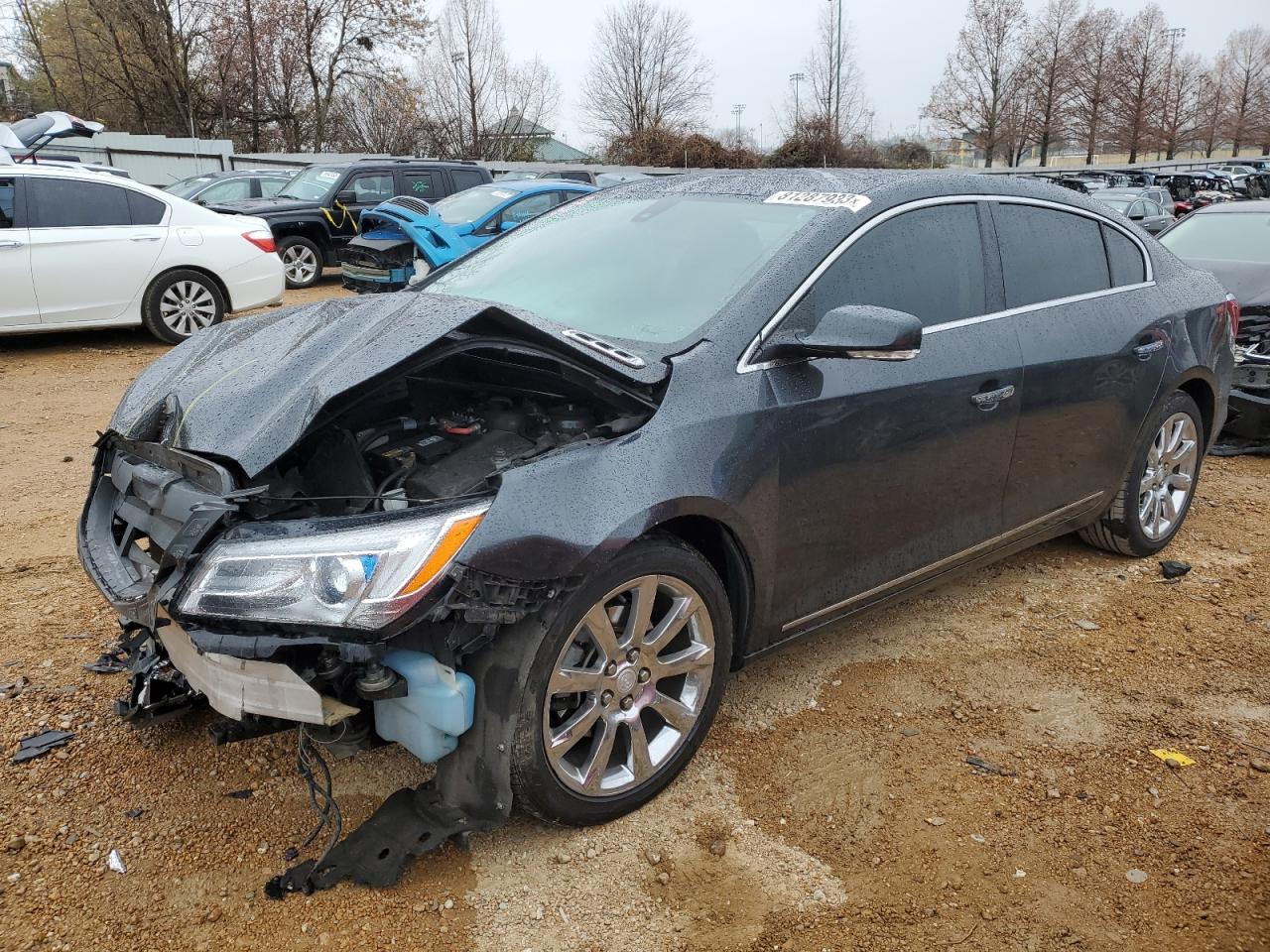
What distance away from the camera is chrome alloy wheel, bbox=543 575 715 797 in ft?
8.25

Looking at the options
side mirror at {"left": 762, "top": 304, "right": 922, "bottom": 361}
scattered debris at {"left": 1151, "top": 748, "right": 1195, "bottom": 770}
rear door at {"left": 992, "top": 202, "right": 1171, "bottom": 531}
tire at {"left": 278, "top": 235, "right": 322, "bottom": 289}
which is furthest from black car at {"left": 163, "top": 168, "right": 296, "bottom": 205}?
scattered debris at {"left": 1151, "top": 748, "right": 1195, "bottom": 770}

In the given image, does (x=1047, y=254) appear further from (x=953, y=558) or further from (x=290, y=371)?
(x=290, y=371)

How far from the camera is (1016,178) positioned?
387cm

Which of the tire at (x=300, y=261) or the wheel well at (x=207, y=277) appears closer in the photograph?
the wheel well at (x=207, y=277)

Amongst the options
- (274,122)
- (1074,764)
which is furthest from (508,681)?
(274,122)

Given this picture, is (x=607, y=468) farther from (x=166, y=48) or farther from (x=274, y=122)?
(x=274, y=122)

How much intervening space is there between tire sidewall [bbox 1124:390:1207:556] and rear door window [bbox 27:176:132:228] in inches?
339

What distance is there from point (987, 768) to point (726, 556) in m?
1.09

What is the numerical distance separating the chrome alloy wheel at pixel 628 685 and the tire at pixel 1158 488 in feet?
8.53

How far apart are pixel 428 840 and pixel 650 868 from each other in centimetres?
58

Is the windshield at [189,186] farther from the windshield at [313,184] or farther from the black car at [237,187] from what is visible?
the windshield at [313,184]

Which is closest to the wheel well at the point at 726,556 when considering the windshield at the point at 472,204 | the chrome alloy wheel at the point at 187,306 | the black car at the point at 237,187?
the chrome alloy wheel at the point at 187,306

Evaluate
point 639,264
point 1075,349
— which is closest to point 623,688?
point 639,264

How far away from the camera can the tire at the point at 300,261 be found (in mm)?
13938
